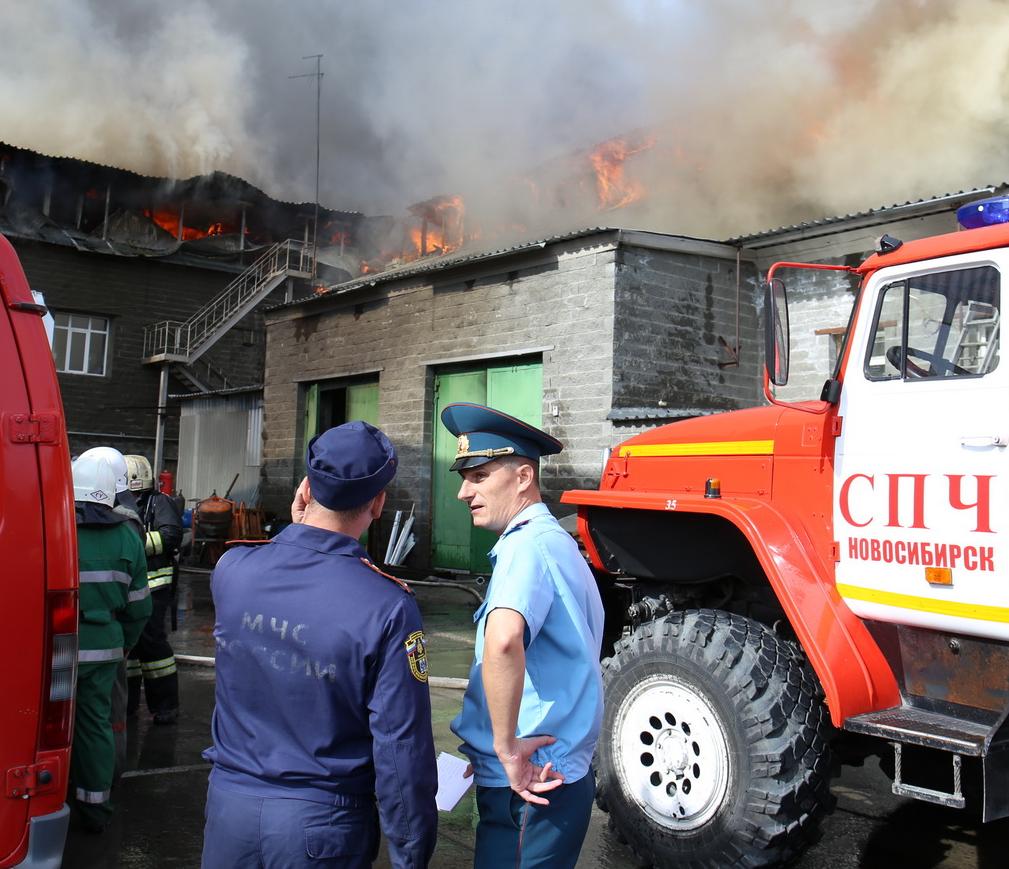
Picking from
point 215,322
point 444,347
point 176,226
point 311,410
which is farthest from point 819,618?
point 176,226

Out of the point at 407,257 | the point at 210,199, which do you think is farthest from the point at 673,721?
the point at 210,199

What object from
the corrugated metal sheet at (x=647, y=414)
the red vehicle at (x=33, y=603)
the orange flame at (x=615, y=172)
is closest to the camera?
the red vehicle at (x=33, y=603)

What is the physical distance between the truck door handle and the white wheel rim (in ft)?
4.62

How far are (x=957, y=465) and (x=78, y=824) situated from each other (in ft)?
13.6

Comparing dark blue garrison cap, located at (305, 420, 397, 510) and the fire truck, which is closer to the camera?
dark blue garrison cap, located at (305, 420, 397, 510)

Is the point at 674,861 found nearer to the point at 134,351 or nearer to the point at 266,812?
the point at 266,812

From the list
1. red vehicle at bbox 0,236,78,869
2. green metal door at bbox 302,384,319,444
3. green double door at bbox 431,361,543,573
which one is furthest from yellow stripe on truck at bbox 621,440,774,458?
green metal door at bbox 302,384,319,444

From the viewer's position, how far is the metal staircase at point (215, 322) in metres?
25.7

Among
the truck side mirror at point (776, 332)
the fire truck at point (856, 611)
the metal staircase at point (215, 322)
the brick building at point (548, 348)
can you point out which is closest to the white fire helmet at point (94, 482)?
the fire truck at point (856, 611)

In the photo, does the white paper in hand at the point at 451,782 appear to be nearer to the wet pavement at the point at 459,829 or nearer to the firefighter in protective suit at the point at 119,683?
the wet pavement at the point at 459,829

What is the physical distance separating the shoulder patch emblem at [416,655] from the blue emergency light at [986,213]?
2.75m

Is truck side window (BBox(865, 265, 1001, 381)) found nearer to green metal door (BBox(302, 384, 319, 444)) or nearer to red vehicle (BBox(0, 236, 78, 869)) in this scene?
red vehicle (BBox(0, 236, 78, 869))

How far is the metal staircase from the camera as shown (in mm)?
25688

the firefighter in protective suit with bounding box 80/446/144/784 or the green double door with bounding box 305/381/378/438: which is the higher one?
the green double door with bounding box 305/381/378/438
